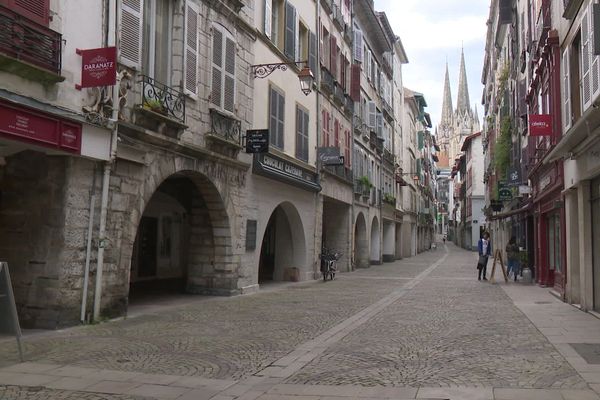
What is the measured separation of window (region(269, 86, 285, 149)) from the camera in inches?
637

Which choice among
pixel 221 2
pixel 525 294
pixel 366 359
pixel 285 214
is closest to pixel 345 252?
pixel 285 214

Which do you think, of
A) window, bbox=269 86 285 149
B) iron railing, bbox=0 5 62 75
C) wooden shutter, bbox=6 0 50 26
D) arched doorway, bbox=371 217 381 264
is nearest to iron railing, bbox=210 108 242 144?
window, bbox=269 86 285 149

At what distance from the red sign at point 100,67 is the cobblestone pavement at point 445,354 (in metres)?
4.98

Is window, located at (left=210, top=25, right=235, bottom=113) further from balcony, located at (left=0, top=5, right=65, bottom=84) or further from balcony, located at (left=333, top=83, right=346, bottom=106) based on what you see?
balcony, located at (left=333, top=83, right=346, bottom=106)

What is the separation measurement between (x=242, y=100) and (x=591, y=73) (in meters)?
7.70

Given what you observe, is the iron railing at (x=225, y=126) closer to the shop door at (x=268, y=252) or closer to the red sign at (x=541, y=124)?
the red sign at (x=541, y=124)

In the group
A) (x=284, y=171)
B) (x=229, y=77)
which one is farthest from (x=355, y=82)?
(x=229, y=77)

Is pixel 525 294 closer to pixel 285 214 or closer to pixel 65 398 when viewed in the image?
pixel 285 214

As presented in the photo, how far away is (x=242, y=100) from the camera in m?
14.4

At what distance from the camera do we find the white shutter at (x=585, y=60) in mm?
10359

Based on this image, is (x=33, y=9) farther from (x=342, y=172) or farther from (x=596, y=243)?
(x=342, y=172)

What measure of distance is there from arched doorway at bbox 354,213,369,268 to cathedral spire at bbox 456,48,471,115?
4541 inches

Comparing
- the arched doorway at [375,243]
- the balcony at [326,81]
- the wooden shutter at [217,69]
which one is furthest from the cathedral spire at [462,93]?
the wooden shutter at [217,69]

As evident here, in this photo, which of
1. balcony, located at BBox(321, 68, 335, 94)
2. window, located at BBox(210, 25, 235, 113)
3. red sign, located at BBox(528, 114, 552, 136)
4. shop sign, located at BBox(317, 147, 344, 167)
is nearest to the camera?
window, located at BBox(210, 25, 235, 113)
